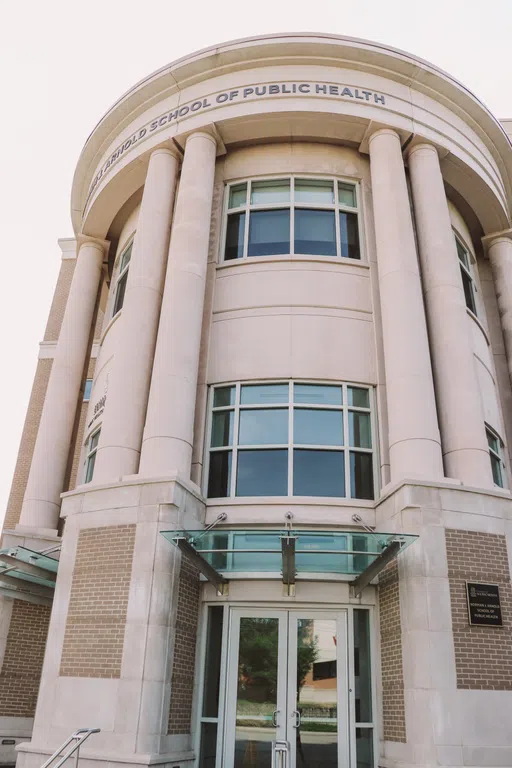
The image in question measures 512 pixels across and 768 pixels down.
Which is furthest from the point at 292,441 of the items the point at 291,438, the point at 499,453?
the point at 499,453

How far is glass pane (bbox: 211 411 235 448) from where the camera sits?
13.2 m

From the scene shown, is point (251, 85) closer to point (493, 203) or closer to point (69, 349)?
point (493, 203)

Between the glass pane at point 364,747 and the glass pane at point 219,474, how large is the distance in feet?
15.2

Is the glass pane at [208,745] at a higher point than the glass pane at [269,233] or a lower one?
lower

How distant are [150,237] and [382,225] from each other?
5127 millimetres

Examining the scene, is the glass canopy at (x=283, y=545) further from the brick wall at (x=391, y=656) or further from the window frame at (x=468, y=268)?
the window frame at (x=468, y=268)

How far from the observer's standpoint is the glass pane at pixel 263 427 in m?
13.0

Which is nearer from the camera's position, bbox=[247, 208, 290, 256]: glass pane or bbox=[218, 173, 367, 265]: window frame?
bbox=[218, 173, 367, 265]: window frame

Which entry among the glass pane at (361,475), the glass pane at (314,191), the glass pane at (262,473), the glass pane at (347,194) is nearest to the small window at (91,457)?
the glass pane at (262,473)

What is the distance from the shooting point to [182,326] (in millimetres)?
13219

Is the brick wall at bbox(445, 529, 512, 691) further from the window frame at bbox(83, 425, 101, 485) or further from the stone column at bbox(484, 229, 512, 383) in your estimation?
the window frame at bbox(83, 425, 101, 485)

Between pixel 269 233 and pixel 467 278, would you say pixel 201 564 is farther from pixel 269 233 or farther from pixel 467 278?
pixel 467 278

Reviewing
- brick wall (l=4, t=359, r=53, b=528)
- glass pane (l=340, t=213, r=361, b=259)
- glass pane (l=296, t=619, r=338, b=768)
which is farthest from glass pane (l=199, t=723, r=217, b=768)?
brick wall (l=4, t=359, r=53, b=528)

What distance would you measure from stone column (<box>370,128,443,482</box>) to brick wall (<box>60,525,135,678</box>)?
4889mm
